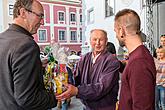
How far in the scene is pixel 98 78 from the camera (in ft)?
5.70

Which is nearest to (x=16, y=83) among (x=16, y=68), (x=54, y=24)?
(x=16, y=68)

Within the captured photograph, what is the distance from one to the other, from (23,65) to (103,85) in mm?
686

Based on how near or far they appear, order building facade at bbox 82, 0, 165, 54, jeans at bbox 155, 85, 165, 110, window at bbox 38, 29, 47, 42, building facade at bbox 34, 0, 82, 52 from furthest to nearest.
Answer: building facade at bbox 34, 0, 82, 52 < window at bbox 38, 29, 47, 42 < building facade at bbox 82, 0, 165, 54 < jeans at bbox 155, 85, 165, 110

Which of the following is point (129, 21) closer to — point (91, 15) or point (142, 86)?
point (142, 86)

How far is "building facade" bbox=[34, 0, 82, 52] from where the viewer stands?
25859mm

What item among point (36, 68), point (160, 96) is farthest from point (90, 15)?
point (36, 68)

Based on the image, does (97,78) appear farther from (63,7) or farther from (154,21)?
(63,7)

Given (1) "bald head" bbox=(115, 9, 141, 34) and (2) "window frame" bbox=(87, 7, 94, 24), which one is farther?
(2) "window frame" bbox=(87, 7, 94, 24)

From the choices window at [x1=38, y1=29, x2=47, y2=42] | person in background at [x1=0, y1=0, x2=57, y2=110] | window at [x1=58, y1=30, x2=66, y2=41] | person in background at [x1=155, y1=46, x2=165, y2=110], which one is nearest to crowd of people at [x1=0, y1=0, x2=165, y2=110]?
person in background at [x1=0, y1=0, x2=57, y2=110]

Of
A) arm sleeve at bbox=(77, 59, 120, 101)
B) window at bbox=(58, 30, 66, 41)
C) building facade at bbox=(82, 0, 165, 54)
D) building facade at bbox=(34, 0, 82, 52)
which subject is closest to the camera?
arm sleeve at bbox=(77, 59, 120, 101)

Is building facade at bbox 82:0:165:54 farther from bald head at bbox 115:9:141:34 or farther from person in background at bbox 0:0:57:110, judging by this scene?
person in background at bbox 0:0:57:110

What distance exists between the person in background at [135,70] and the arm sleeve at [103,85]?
10.2 inches

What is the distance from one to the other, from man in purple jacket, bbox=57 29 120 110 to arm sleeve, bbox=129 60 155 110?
0.39 m

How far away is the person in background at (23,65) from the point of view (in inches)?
46.4
